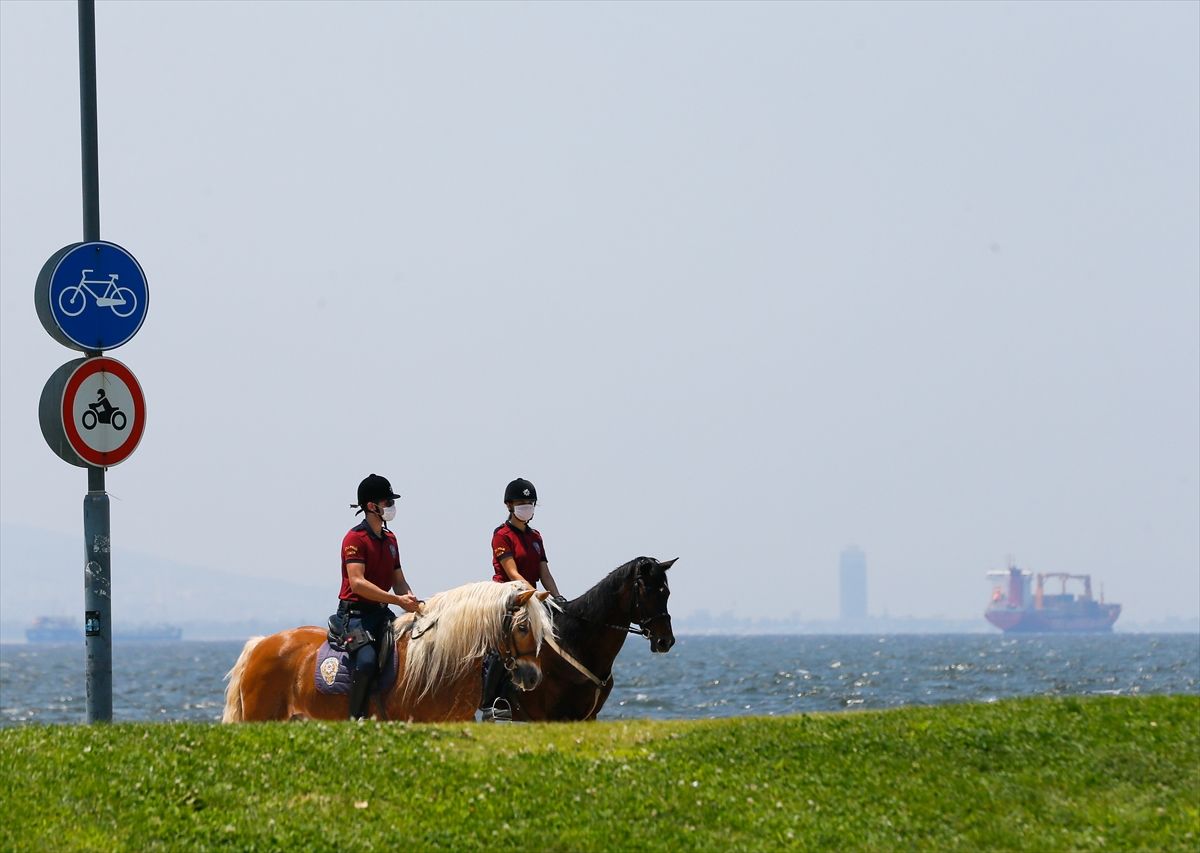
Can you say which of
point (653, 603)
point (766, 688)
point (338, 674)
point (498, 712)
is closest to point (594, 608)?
point (653, 603)

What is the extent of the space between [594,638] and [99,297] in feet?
19.1

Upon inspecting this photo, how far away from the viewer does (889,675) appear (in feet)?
257

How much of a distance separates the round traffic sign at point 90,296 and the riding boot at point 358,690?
13.2 ft

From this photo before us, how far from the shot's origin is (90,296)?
11.3m

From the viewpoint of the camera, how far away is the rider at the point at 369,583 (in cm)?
1341

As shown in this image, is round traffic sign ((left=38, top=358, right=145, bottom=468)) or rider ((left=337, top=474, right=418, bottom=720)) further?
rider ((left=337, top=474, right=418, bottom=720))

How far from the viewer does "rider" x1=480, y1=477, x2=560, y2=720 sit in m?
14.7

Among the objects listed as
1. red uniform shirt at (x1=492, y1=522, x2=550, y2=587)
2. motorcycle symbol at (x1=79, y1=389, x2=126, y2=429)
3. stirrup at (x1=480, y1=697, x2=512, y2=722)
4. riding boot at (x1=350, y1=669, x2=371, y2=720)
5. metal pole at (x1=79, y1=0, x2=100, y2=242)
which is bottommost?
stirrup at (x1=480, y1=697, x2=512, y2=722)

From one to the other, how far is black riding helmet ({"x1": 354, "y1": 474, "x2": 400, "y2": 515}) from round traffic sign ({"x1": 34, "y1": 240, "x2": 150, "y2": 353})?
303 centimetres

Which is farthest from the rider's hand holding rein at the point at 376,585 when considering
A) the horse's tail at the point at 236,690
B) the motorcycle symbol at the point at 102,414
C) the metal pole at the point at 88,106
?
the metal pole at the point at 88,106

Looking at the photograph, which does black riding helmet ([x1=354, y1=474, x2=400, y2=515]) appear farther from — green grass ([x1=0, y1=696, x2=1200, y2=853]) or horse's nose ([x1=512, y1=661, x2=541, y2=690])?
green grass ([x1=0, y1=696, x2=1200, y2=853])

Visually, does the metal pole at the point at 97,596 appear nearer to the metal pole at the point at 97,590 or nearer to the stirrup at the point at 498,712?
the metal pole at the point at 97,590

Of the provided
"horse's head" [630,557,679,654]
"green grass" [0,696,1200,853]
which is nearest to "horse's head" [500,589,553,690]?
"horse's head" [630,557,679,654]

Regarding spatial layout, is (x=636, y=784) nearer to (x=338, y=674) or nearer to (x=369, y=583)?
(x=369, y=583)
